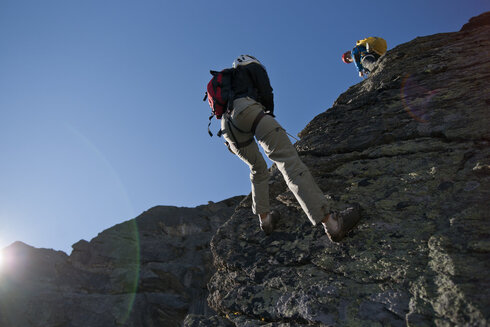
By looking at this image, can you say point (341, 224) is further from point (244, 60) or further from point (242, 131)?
point (244, 60)

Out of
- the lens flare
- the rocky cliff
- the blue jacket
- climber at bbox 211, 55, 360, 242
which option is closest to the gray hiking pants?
climber at bbox 211, 55, 360, 242

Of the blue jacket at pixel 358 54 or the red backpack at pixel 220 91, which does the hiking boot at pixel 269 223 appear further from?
the blue jacket at pixel 358 54

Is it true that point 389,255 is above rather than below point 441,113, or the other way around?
below

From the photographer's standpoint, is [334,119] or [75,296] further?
[75,296]

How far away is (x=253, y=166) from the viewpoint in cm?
552

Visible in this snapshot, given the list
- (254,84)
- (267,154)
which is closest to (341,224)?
(267,154)

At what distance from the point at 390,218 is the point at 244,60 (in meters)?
3.48

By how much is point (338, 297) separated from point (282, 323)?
0.74 meters

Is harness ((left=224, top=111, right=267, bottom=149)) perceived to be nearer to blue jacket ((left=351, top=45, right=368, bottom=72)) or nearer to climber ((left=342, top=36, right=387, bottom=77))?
climber ((left=342, top=36, right=387, bottom=77))

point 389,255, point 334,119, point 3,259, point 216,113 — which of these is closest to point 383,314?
point 389,255

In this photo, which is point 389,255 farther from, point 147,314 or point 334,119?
point 147,314

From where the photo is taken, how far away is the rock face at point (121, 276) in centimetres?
1942

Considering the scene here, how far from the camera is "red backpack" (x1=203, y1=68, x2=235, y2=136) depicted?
207 inches

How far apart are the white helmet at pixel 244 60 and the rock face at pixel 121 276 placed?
56.3 feet
